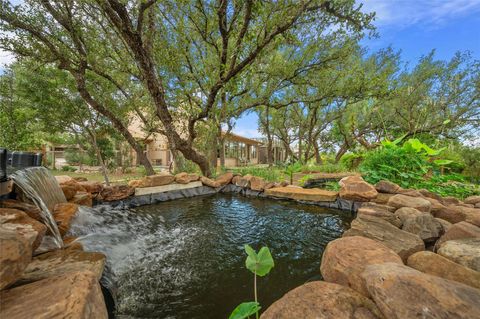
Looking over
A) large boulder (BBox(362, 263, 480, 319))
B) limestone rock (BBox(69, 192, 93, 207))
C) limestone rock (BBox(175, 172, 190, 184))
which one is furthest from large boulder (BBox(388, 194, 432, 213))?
limestone rock (BBox(69, 192, 93, 207))

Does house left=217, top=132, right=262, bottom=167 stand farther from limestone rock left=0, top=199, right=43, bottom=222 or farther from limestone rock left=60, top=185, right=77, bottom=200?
limestone rock left=0, top=199, right=43, bottom=222

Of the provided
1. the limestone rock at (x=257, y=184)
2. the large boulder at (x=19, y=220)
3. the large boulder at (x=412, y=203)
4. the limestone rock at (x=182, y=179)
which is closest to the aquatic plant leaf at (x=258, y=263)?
the large boulder at (x=19, y=220)

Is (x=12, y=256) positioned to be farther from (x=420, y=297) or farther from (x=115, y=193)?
(x=115, y=193)

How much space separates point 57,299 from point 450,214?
3.91 metres

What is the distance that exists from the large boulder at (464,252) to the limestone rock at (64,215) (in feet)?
12.5

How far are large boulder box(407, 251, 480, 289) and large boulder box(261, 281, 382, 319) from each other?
0.60m

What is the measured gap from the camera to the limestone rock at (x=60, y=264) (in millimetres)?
1347

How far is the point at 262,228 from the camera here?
346cm

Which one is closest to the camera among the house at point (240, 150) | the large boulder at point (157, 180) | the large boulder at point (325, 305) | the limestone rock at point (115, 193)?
the large boulder at point (325, 305)

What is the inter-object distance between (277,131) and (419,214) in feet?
51.1

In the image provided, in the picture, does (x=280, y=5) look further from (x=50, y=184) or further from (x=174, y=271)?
(x=50, y=184)

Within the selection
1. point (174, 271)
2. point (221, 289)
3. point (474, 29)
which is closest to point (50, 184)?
point (174, 271)

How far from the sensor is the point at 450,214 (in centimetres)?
269

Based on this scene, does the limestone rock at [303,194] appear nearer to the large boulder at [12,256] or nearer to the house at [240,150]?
the large boulder at [12,256]
